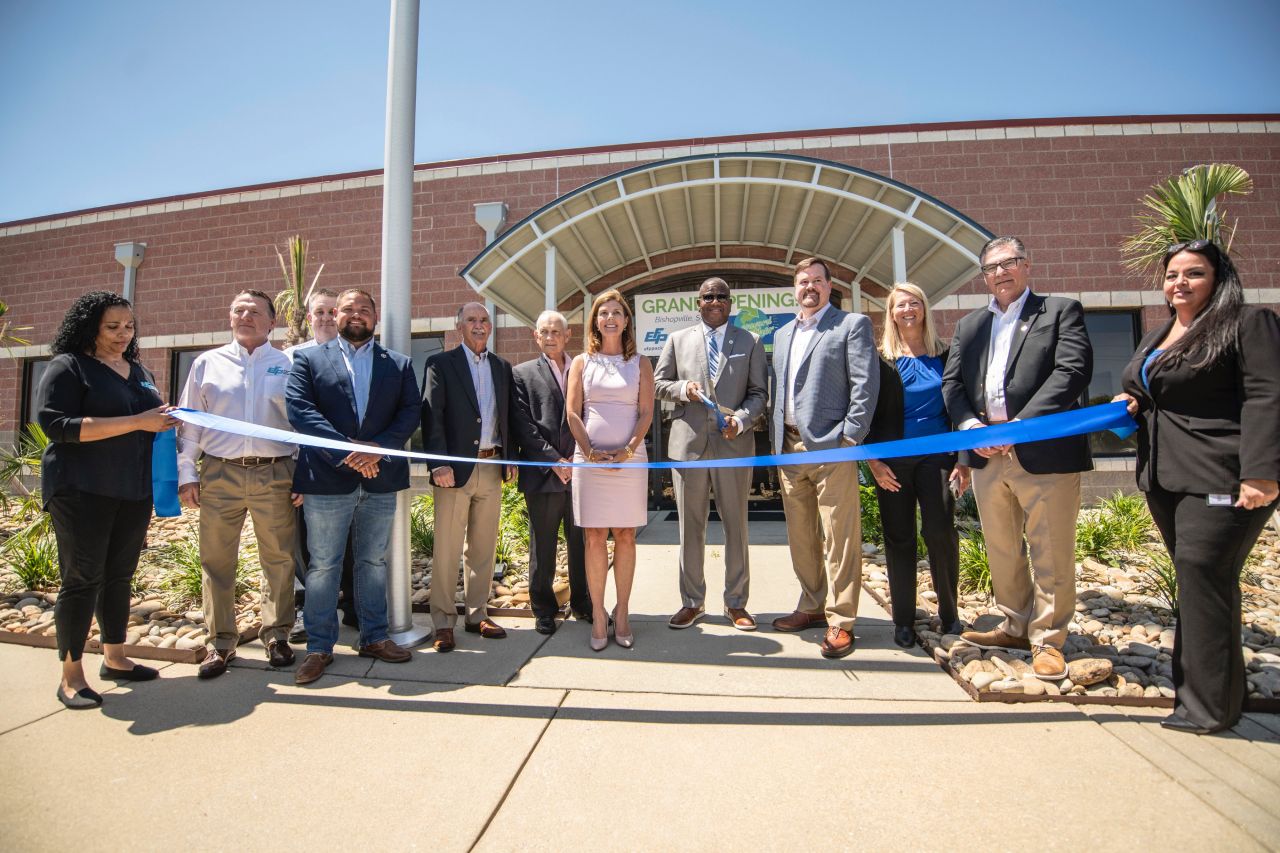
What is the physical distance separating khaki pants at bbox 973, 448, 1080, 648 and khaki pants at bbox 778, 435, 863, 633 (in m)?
0.68

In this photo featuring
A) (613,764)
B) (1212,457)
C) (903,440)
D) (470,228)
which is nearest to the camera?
(613,764)

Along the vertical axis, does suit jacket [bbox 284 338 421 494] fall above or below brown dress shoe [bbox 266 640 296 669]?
above

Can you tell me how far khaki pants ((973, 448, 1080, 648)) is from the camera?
10.2 feet

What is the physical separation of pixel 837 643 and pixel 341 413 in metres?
3.05

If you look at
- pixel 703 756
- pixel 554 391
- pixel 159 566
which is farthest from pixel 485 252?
pixel 703 756

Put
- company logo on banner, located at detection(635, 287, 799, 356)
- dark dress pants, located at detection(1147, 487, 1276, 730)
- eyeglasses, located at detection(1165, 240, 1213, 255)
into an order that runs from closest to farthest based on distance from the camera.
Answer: dark dress pants, located at detection(1147, 487, 1276, 730) < eyeglasses, located at detection(1165, 240, 1213, 255) < company logo on banner, located at detection(635, 287, 799, 356)

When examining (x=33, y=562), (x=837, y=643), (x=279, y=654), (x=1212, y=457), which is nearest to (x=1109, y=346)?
(x=1212, y=457)

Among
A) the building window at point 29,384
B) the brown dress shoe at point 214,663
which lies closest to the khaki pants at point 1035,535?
the brown dress shoe at point 214,663

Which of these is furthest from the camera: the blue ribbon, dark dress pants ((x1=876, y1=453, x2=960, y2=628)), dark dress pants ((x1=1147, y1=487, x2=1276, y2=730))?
dark dress pants ((x1=876, y1=453, x2=960, y2=628))

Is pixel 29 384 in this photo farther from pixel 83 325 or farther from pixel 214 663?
pixel 214 663

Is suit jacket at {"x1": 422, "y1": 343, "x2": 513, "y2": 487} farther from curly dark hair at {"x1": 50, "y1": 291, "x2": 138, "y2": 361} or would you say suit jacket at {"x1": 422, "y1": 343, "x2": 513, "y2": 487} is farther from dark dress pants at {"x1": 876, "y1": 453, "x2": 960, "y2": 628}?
dark dress pants at {"x1": 876, "y1": 453, "x2": 960, "y2": 628}

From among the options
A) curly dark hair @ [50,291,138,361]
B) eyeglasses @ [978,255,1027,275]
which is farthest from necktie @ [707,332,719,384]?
curly dark hair @ [50,291,138,361]

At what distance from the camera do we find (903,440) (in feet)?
10.9

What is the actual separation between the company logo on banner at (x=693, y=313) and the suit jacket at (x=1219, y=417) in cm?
630
